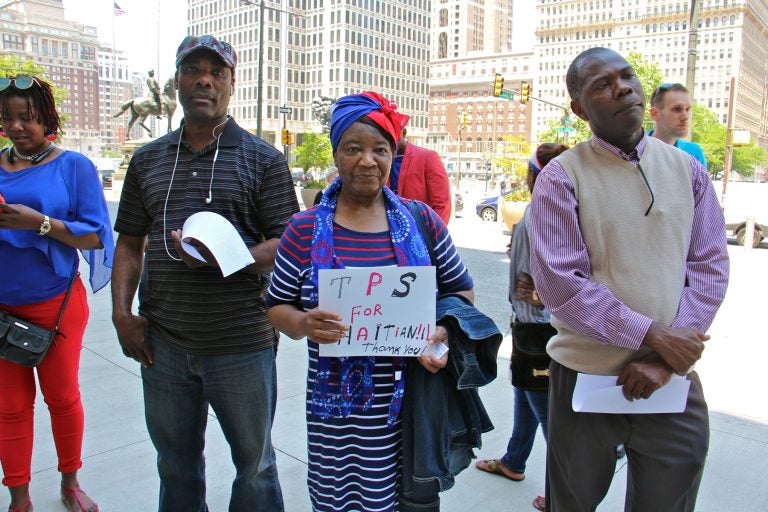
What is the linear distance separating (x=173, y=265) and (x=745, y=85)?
479 ft

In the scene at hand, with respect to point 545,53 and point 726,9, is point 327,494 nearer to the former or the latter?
point 726,9

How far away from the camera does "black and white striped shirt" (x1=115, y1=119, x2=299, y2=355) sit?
240cm

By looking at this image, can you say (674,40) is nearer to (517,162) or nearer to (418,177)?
(517,162)

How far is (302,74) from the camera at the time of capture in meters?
114

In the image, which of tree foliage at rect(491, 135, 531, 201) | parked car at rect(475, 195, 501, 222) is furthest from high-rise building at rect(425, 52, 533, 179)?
parked car at rect(475, 195, 501, 222)

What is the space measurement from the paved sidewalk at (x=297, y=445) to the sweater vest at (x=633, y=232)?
1.82m

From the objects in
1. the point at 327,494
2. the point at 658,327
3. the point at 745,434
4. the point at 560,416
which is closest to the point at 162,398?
→ the point at 327,494

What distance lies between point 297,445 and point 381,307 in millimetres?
2376

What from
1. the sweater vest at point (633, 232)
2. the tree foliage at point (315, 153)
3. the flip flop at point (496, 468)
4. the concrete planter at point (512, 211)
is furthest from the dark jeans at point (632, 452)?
the tree foliage at point (315, 153)

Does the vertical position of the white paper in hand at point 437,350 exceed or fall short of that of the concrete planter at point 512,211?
it exceeds it

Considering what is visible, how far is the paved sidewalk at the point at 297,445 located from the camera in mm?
3377

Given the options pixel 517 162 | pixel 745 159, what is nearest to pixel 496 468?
pixel 517 162

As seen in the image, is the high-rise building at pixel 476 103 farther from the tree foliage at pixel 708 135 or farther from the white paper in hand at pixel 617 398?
the white paper in hand at pixel 617 398

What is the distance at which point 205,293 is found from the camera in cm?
240
